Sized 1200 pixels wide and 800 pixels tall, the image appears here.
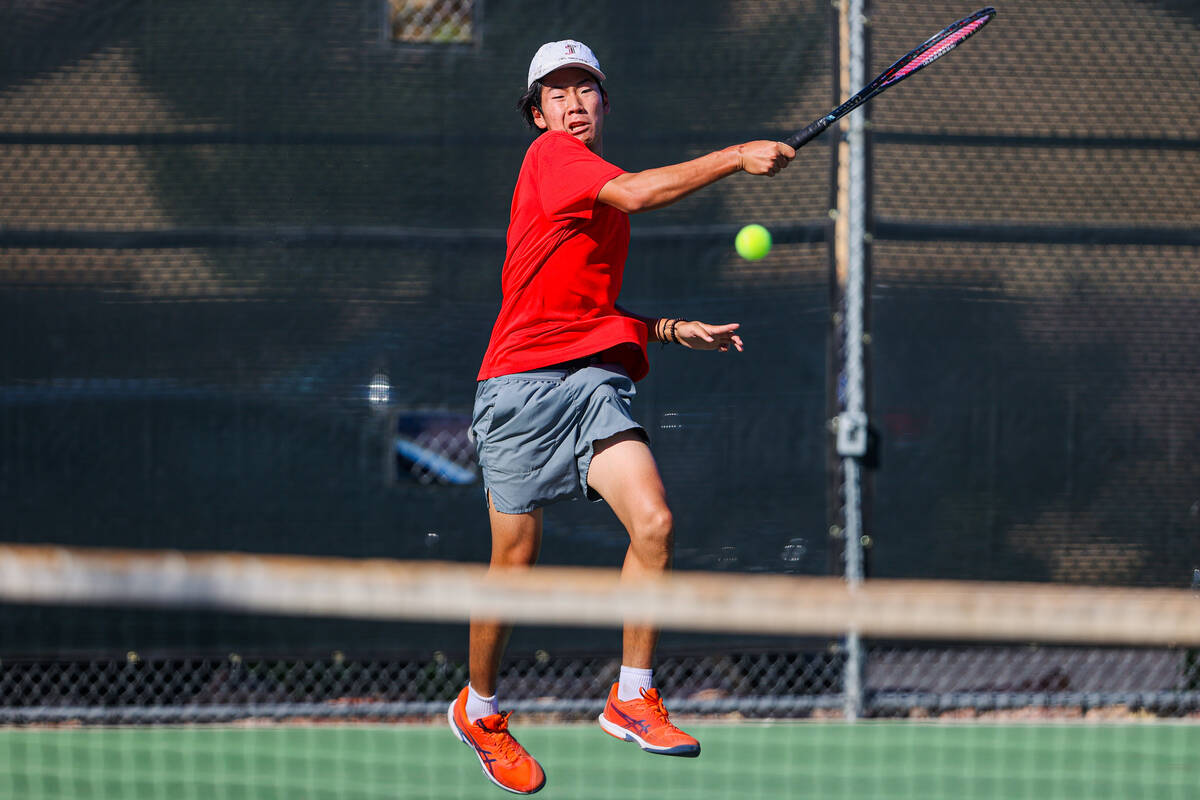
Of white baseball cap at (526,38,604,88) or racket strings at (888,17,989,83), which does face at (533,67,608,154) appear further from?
racket strings at (888,17,989,83)

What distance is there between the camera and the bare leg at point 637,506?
2.86 meters

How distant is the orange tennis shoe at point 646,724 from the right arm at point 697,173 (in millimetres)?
1119

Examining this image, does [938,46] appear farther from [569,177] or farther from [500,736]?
[500,736]

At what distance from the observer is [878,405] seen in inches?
185

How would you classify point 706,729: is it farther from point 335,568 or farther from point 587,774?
point 335,568

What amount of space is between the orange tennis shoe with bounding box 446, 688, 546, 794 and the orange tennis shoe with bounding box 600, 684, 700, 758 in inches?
10.3

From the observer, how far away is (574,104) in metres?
3.12

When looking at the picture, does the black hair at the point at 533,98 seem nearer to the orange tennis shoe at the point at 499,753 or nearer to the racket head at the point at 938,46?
the racket head at the point at 938,46

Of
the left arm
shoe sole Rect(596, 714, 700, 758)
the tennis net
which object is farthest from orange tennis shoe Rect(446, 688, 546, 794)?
the left arm

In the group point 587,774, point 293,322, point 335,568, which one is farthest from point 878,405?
point 335,568

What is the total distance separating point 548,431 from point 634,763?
1542 millimetres

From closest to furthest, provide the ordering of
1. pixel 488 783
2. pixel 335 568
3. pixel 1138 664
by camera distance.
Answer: pixel 335 568
pixel 488 783
pixel 1138 664

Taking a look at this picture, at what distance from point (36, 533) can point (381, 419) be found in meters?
1.31

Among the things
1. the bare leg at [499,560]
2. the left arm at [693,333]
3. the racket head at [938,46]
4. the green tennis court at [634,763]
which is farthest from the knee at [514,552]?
the racket head at [938,46]
